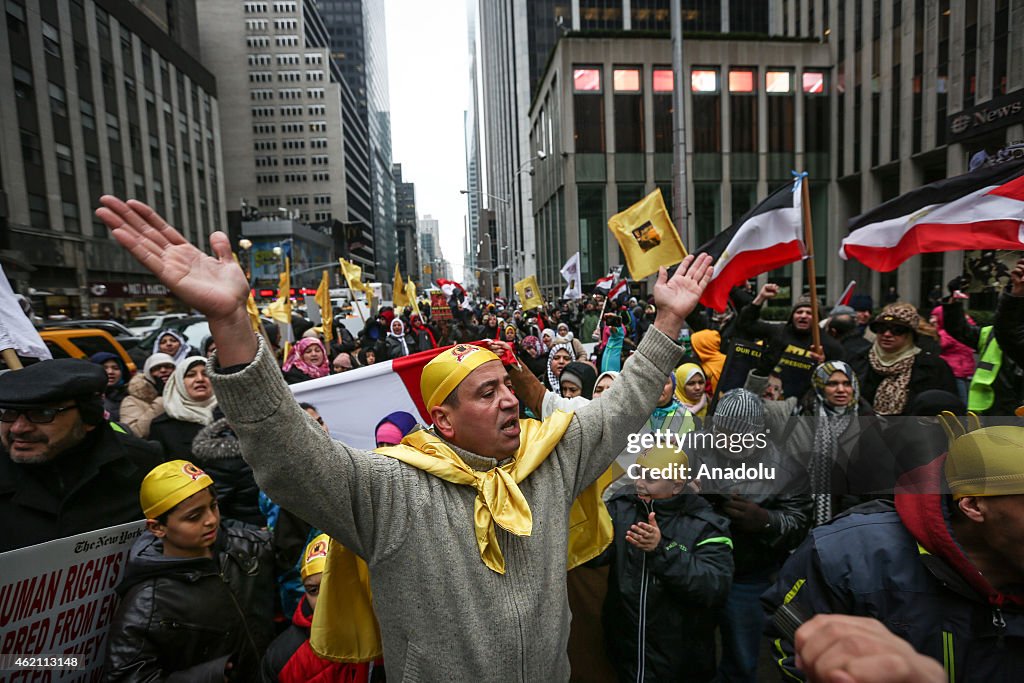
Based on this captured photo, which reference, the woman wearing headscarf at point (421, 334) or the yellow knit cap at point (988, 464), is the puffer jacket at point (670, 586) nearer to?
the yellow knit cap at point (988, 464)

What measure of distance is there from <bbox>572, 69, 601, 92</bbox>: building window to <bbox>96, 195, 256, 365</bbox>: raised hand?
32649 mm

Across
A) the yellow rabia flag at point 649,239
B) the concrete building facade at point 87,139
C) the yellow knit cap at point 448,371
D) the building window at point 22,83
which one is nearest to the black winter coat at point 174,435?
the yellow knit cap at point 448,371

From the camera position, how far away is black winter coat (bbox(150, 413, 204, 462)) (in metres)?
4.10

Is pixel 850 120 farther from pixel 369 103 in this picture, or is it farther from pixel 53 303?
pixel 369 103

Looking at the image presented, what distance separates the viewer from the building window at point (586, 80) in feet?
100

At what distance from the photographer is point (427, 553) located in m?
1.64

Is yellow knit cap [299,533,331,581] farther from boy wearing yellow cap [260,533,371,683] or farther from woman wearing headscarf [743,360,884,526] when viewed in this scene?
woman wearing headscarf [743,360,884,526]

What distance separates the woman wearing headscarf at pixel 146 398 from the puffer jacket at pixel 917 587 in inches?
188

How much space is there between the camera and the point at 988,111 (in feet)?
64.5

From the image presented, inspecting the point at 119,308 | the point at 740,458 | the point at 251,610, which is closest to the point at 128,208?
the point at 251,610

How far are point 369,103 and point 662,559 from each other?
595ft

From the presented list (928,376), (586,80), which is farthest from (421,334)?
(586,80)

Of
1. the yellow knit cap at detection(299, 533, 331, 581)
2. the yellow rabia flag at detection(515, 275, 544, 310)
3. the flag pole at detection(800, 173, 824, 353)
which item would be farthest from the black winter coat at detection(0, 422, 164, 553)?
the yellow rabia flag at detection(515, 275, 544, 310)

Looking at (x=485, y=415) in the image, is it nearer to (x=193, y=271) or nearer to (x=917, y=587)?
(x=193, y=271)
